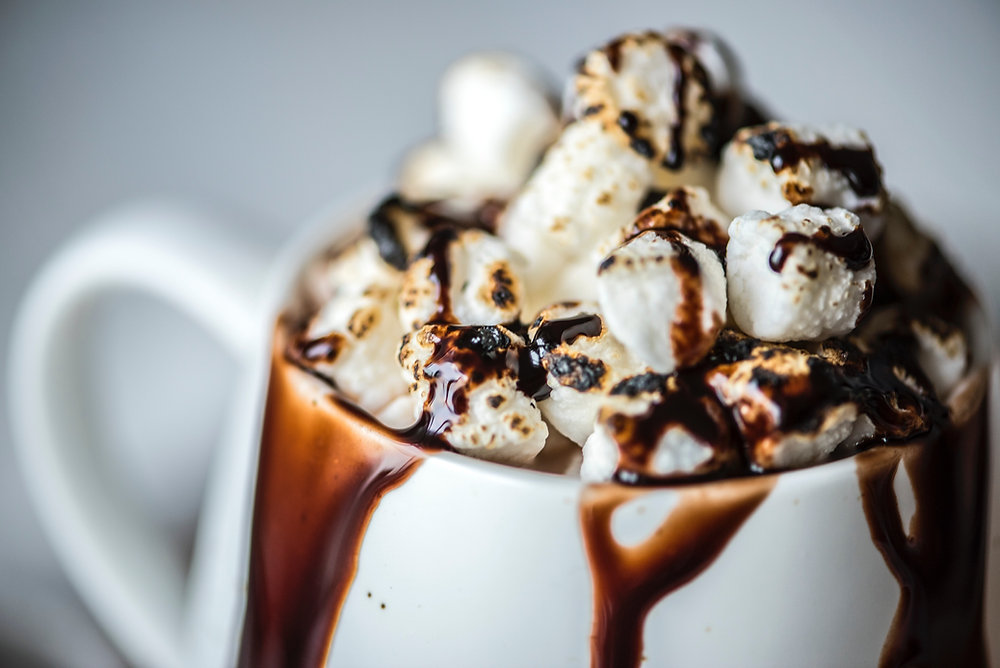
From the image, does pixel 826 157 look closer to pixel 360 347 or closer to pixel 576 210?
pixel 576 210

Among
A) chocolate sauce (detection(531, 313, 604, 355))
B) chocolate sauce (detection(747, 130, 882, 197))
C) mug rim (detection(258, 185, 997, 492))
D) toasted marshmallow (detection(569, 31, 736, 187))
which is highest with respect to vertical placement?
toasted marshmallow (detection(569, 31, 736, 187))

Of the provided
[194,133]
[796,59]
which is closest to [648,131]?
[796,59]

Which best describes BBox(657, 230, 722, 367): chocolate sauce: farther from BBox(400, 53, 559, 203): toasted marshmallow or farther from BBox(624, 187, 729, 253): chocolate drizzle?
BBox(400, 53, 559, 203): toasted marshmallow

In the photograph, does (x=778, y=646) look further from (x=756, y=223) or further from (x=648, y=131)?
(x=648, y=131)

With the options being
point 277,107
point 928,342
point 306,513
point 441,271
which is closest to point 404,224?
point 441,271

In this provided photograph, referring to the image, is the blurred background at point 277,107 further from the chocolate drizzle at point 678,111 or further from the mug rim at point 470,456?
the chocolate drizzle at point 678,111

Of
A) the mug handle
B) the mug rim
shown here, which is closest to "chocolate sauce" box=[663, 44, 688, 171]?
the mug rim
